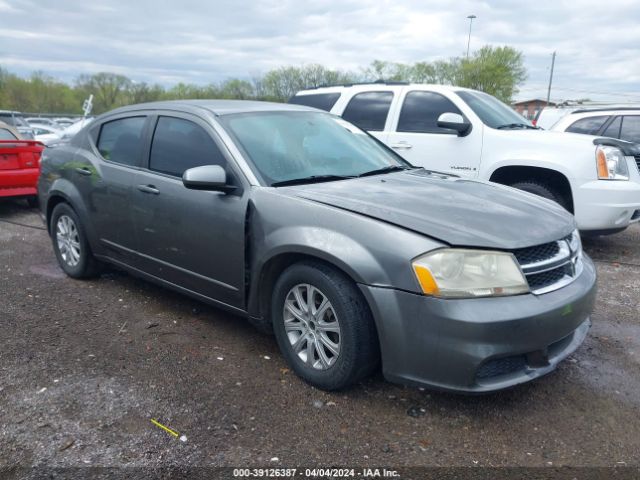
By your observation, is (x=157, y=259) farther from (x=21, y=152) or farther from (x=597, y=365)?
(x=21, y=152)

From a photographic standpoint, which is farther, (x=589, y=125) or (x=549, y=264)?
(x=589, y=125)

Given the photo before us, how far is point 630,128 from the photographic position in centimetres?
791

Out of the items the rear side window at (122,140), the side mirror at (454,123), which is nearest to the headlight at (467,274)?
→ the rear side window at (122,140)

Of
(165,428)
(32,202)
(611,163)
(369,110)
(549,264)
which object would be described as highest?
(369,110)

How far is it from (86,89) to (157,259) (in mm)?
72853

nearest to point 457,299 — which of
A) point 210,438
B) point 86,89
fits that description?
point 210,438

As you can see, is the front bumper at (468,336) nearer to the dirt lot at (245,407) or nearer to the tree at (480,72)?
the dirt lot at (245,407)

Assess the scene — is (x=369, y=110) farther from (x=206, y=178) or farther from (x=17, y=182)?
(x=17, y=182)

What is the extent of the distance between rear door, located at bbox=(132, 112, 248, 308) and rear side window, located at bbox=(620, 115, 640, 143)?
22.1 feet

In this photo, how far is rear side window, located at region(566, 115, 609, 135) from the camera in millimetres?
8070

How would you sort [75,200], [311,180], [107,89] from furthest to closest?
[107,89]
[75,200]
[311,180]

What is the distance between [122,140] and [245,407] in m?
2.65

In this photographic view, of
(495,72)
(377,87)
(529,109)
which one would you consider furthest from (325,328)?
(495,72)

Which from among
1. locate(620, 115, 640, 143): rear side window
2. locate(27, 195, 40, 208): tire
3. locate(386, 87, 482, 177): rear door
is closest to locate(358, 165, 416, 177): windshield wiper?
locate(386, 87, 482, 177): rear door
